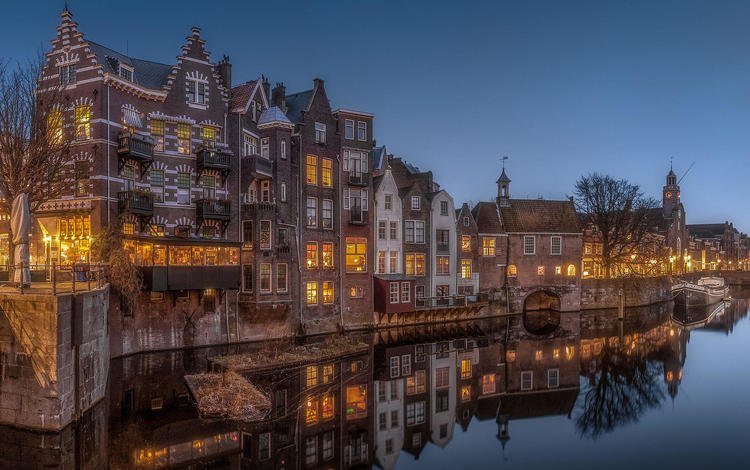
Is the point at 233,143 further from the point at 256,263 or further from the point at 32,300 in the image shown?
the point at 32,300

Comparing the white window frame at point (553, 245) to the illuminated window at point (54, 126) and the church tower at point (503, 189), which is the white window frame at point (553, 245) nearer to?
the church tower at point (503, 189)

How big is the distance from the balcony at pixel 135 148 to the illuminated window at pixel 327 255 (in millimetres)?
16007

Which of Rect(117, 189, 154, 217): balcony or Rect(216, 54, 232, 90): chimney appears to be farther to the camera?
Rect(216, 54, 232, 90): chimney

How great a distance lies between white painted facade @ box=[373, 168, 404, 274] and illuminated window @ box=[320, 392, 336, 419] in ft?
78.3

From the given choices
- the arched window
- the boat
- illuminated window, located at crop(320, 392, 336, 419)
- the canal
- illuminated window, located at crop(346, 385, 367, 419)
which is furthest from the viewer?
the boat

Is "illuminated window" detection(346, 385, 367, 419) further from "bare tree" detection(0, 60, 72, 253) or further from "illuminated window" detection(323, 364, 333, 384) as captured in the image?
"bare tree" detection(0, 60, 72, 253)

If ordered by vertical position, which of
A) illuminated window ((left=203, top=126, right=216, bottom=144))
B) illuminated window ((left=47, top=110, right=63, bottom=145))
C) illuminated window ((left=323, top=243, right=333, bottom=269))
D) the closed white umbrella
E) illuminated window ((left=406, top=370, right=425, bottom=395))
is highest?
illuminated window ((left=203, top=126, right=216, bottom=144))

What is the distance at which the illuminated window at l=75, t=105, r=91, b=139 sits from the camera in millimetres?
33559

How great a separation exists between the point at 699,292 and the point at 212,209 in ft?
244

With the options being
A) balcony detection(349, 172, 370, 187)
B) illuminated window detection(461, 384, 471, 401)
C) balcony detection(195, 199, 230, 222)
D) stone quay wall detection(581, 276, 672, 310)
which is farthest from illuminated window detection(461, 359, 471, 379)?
stone quay wall detection(581, 276, 672, 310)

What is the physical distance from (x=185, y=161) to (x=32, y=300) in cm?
1953

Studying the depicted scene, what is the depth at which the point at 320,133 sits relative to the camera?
45438 millimetres

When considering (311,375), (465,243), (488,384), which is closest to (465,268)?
(465,243)

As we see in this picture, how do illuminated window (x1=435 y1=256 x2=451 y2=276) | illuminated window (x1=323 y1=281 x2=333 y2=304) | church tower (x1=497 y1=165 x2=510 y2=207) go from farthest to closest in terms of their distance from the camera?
church tower (x1=497 y1=165 x2=510 y2=207) < illuminated window (x1=435 y1=256 x2=451 y2=276) < illuminated window (x1=323 y1=281 x2=333 y2=304)
